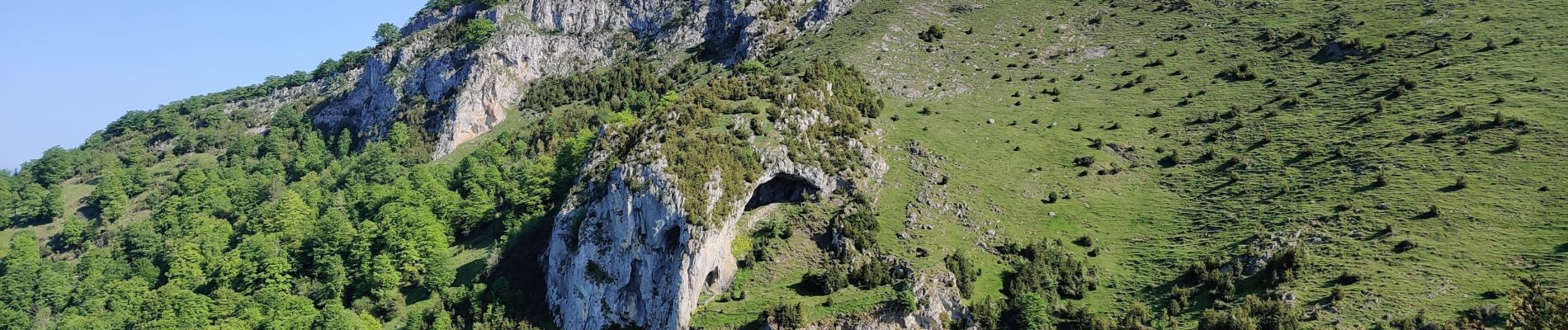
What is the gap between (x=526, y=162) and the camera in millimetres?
116562

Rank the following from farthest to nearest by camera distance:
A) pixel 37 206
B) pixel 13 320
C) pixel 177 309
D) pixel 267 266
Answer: pixel 37 206
pixel 13 320
pixel 267 266
pixel 177 309

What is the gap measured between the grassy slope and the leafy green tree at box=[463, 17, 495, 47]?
65.9m

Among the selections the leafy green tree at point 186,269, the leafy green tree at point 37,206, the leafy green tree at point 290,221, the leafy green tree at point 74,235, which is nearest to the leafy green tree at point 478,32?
the leafy green tree at point 290,221

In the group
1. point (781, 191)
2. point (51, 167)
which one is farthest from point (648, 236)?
point (51, 167)

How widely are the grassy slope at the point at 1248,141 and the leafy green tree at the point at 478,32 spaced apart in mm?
65904

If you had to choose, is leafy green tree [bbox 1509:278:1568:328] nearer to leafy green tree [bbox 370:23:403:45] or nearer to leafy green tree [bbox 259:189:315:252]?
leafy green tree [bbox 259:189:315:252]

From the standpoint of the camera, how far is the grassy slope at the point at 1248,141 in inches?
2467

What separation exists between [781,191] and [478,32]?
309 feet

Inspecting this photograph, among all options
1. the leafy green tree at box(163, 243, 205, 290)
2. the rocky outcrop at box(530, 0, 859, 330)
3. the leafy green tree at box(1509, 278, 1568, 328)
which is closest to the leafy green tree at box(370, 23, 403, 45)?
the leafy green tree at box(163, 243, 205, 290)

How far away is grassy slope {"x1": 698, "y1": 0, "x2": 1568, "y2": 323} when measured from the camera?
206 ft

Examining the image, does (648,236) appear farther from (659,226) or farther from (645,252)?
(659,226)

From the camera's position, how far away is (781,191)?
8319 cm

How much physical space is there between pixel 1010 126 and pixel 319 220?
283 ft

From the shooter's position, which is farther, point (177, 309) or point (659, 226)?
point (177, 309)
